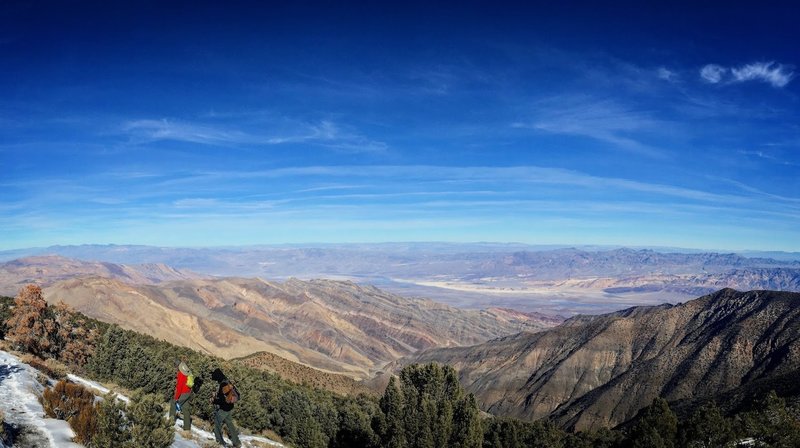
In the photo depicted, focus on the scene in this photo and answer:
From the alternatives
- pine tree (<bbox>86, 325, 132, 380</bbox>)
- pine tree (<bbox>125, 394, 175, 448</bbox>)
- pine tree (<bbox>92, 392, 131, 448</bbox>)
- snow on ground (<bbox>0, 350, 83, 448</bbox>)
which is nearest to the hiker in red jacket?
snow on ground (<bbox>0, 350, 83, 448</bbox>)

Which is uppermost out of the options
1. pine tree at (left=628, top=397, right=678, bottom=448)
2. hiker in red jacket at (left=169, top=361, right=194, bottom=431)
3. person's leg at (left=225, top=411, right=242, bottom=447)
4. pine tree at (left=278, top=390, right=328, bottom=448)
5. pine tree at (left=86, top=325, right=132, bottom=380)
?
hiker in red jacket at (left=169, top=361, right=194, bottom=431)

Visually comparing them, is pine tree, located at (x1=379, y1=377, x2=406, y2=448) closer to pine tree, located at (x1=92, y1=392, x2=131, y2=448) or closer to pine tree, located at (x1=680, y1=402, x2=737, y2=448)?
pine tree, located at (x1=92, y1=392, x2=131, y2=448)

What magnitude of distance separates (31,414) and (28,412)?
17 cm

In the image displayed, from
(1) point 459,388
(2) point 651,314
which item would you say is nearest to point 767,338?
(2) point 651,314

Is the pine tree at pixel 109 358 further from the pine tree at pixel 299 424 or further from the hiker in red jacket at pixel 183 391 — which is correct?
the hiker in red jacket at pixel 183 391

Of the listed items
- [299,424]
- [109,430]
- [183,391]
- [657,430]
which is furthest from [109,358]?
[657,430]

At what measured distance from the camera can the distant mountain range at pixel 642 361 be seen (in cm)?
9150

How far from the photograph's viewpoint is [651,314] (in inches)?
5202

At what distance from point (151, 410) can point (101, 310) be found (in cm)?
17907

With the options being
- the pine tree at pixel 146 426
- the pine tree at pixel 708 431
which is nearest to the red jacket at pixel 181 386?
the pine tree at pixel 146 426

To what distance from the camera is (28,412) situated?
12617 millimetres

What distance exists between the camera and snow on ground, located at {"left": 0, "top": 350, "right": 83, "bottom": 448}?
10992 millimetres

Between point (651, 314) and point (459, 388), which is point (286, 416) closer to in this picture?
point (459, 388)

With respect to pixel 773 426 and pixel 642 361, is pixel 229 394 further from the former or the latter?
pixel 642 361
